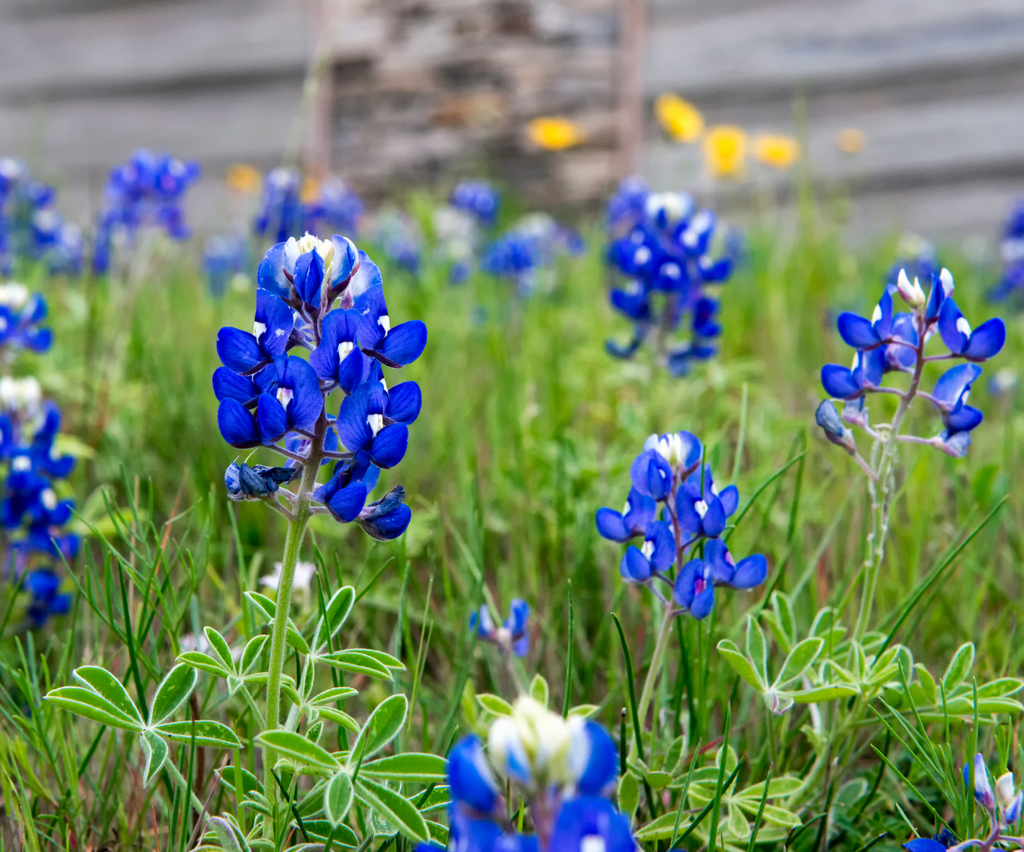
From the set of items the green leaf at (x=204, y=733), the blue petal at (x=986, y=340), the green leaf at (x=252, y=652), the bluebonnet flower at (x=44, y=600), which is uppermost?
the blue petal at (x=986, y=340)

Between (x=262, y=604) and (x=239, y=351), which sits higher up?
(x=239, y=351)

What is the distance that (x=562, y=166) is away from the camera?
5672mm

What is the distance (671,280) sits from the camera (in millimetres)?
1918

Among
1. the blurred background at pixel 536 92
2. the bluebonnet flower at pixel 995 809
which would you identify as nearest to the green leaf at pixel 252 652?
the bluebonnet flower at pixel 995 809

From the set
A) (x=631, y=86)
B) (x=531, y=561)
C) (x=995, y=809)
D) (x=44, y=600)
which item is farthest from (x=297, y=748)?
(x=631, y=86)

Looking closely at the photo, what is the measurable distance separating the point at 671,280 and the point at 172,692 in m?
1.40

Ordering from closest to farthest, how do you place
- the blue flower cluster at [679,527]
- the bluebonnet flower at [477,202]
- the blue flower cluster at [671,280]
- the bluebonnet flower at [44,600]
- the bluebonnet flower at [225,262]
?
1. the blue flower cluster at [679,527]
2. the bluebonnet flower at [44,600]
3. the blue flower cluster at [671,280]
4. the bluebonnet flower at [225,262]
5. the bluebonnet flower at [477,202]

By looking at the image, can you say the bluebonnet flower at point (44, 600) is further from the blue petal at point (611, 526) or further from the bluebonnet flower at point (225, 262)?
the bluebonnet flower at point (225, 262)

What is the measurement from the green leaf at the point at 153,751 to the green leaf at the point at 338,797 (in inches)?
6.7

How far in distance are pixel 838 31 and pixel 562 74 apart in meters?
1.65

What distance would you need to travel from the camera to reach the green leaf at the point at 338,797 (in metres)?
0.68

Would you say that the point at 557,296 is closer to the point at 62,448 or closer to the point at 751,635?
the point at 62,448

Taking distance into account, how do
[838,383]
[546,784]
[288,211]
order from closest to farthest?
[546,784] < [838,383] < [288,211]

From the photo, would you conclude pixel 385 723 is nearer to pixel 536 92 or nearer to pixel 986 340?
pixel 986 340
